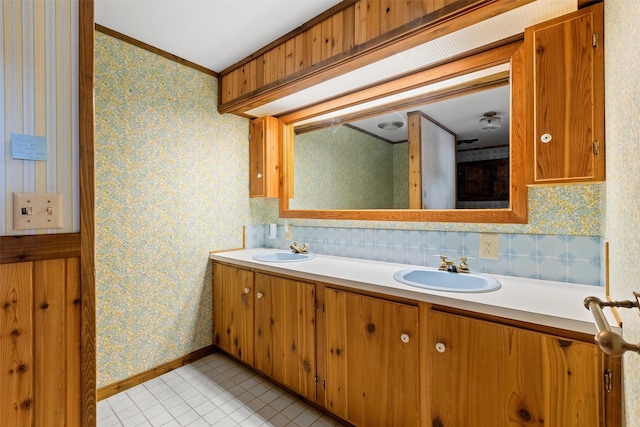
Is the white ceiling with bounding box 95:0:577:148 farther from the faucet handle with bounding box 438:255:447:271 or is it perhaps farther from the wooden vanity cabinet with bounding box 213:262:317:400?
the wooden vanity cabinet with bounding box 213:262:317:400

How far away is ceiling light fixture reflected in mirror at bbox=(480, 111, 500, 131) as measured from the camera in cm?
164

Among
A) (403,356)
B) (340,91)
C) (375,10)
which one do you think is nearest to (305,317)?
(403,356)

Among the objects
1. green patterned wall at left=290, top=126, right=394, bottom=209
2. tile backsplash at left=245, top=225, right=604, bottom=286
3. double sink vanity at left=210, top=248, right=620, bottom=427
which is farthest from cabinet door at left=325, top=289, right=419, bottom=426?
green patterned wall at left=290, top=126, right=394, bottom=209

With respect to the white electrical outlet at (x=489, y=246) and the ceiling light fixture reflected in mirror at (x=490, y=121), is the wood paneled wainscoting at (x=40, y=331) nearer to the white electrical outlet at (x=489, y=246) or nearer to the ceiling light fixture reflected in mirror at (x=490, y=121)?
the white electrical outlet at (x=489, y=246)

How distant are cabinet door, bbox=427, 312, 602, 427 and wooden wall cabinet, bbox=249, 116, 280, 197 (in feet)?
6.04

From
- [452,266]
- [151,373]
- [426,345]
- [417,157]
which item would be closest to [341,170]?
[417,157]

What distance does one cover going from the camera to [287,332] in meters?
1.88

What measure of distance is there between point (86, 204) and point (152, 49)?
164 cm

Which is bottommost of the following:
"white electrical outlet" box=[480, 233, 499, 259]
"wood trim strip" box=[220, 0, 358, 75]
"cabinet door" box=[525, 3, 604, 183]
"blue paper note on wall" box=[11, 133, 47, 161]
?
"white electrical outlet" box=[480, 233, 499, 259]

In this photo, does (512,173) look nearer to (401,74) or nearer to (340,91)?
(401,74)

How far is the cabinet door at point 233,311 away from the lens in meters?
2.17

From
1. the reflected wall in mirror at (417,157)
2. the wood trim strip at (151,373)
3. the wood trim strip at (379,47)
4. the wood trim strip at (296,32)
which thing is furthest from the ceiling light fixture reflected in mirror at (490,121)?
the wood trim strip at (151,373)

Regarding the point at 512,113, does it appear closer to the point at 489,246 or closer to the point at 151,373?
the point at 489,246

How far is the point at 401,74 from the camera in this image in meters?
Result: 1.88
